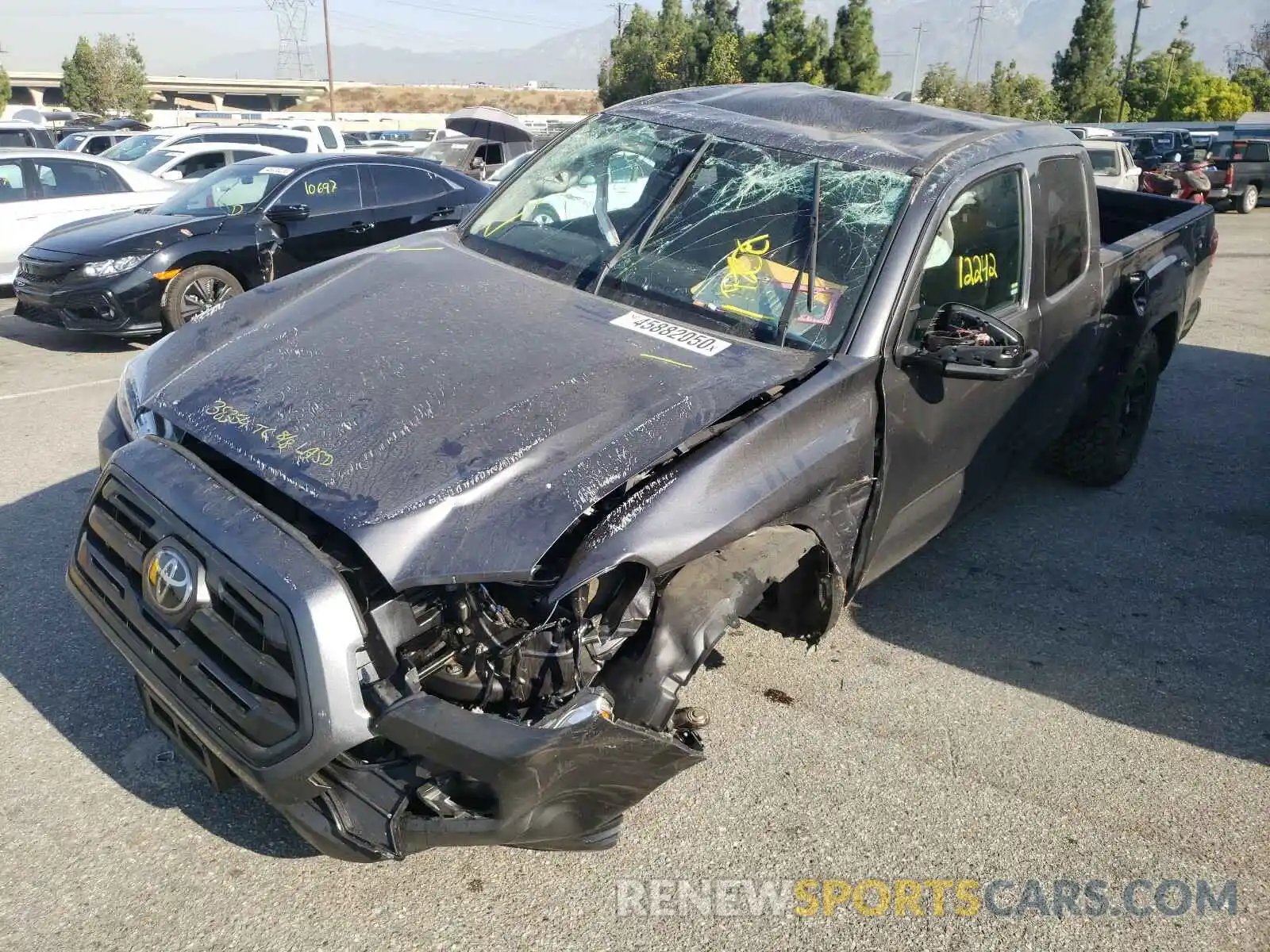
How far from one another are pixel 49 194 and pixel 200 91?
9352 centimetres

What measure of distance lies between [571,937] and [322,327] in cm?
198

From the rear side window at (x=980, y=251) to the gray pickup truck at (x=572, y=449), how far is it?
0.01 meters

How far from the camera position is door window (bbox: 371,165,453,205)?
948 centimetres

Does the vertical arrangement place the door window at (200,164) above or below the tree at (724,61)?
below

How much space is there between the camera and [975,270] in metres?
3.75

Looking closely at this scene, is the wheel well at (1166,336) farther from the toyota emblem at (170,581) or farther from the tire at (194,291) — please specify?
the tire at (194,291)

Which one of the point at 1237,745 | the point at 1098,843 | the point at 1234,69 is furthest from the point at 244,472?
the point at 1234,69

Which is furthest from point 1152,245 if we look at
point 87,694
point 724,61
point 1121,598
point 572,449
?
point 724,61

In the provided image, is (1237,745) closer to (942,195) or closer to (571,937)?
(942,195)

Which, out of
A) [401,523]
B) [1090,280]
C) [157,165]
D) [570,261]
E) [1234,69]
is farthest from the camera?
[1234,69]

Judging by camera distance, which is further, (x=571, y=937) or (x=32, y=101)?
(x=32, y=101)

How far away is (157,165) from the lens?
1385 centimetres

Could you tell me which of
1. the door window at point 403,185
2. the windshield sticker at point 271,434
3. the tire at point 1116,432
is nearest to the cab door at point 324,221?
the door window at point 403,185

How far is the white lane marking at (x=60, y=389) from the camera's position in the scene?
7.00m
